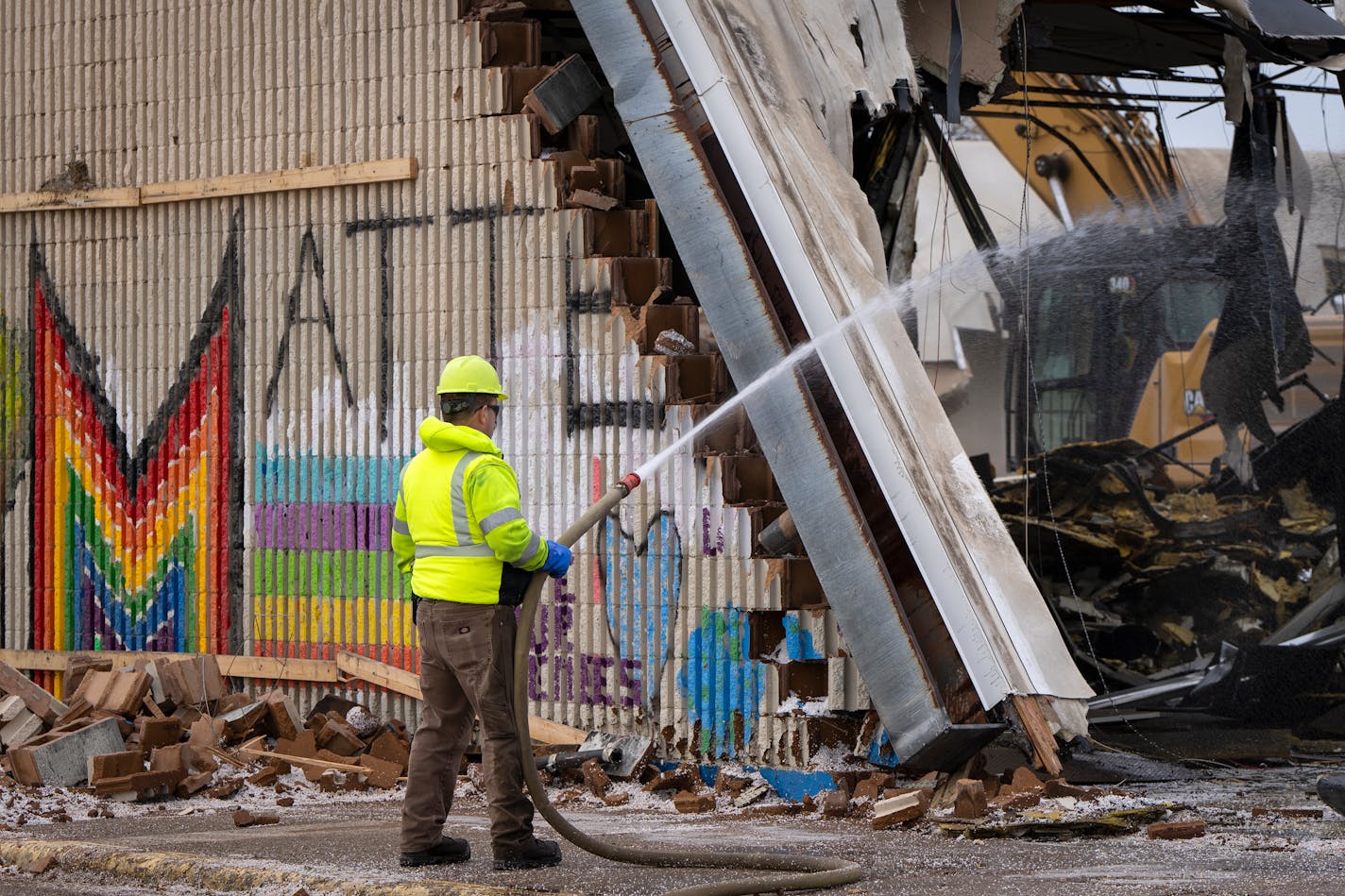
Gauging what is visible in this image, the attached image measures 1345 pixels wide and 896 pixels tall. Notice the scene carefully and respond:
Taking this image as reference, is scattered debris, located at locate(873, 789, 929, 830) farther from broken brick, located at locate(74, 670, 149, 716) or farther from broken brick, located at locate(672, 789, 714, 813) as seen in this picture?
broken brick, located at locate(74, 670, 149, 716)

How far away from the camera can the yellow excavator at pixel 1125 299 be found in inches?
651

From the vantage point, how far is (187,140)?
32.5 ft

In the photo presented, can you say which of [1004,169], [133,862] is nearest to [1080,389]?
[1004,169]

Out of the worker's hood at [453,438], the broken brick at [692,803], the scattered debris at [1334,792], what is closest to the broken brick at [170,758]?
the broken brick at [692,803]

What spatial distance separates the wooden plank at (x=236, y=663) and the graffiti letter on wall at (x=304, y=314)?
1.50m

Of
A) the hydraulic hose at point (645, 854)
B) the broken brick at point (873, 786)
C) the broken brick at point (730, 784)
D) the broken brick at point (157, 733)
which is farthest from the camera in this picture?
the broken brick at point (157, 733)

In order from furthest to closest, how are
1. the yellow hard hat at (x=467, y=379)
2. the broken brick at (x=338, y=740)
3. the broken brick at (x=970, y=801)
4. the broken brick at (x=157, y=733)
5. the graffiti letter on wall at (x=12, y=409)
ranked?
the graffiti letter on wall at (x=12, y=409) < the broken brick at (x=338, y=740) < the broken brick at (x=157, y=733) < the broken brick at (x=970, y=801) < the yellow hard hat at (x=467, y=379)

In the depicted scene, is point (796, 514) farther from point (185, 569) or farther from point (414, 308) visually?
point (185, 569)

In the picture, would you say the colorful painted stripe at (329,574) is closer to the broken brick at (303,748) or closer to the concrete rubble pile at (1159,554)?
the broken brick at (303,748)

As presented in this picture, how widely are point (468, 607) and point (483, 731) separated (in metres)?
0.48

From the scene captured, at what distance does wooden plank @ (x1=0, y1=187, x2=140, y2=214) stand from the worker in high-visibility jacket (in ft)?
15.7

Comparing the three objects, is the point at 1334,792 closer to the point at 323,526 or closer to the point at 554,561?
the point at 554,561

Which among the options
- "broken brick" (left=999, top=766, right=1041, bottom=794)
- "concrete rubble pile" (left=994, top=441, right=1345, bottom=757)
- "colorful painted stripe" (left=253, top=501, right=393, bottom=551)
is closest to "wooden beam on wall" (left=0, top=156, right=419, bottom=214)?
"colorful painted stripe" (left=253, top=501, right=393, bottom=551)

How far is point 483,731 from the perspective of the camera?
612cm
